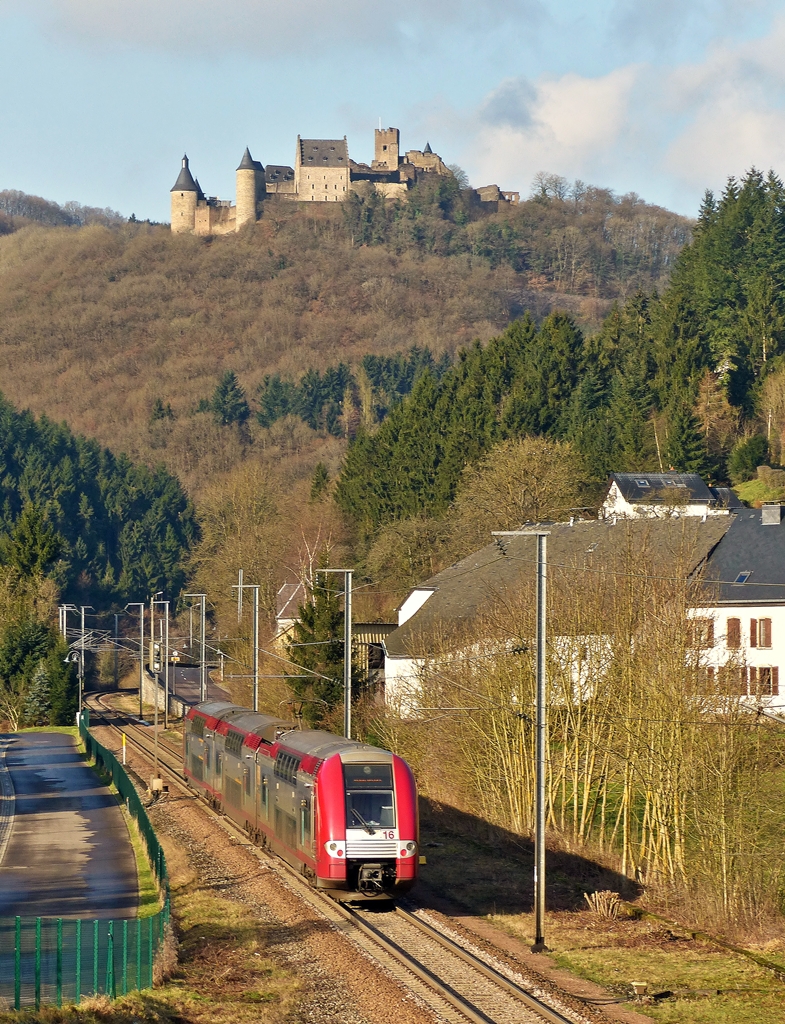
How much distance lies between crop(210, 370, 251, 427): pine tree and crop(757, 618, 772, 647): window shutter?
12777cm

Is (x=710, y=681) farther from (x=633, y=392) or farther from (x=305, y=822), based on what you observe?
(x=633, y=392)

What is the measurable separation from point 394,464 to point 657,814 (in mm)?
72522

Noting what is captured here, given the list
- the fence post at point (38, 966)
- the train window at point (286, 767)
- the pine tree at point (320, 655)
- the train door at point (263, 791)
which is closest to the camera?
the fence post at point (38, 966)

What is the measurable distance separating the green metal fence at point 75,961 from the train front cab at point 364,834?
417 cm

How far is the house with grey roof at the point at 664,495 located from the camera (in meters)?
74.1

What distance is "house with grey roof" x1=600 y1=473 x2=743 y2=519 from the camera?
7406 centimetres

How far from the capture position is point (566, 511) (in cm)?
7675

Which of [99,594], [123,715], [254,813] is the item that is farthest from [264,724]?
[99,594]

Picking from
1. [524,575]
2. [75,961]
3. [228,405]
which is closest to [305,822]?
[75,961]

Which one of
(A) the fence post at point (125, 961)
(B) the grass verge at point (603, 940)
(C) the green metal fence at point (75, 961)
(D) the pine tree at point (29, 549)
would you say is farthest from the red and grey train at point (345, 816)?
(D) the pine tree at point (29, 549)

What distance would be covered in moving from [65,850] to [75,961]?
1693 centimetres

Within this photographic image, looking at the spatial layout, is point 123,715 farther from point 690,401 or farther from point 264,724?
point 264,724

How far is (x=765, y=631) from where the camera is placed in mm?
55031

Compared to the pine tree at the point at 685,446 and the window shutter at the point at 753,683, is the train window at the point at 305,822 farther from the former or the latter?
the pine tree at the point at 685,446
